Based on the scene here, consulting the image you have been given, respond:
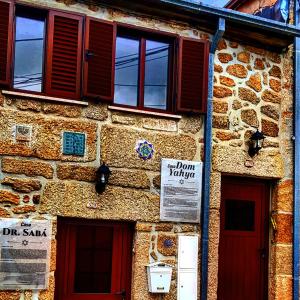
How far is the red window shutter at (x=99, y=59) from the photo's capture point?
6957 millimetres

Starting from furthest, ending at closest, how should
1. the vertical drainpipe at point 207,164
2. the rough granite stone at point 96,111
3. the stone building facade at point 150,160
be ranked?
the vertical drainpipe at point 207,164 → the rough granite stone at point 96,111 → the stone building facade at point 150,160

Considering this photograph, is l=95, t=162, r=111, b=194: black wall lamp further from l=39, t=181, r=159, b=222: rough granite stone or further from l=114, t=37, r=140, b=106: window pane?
l=114, t=37, r=140, b=106: window pane

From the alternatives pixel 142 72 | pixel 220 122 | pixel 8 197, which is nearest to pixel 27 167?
pixel 8 197

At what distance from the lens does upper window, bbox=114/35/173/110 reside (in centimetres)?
732

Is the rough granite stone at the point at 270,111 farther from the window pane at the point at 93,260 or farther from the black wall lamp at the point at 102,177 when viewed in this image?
the window pane at the point at 93,260

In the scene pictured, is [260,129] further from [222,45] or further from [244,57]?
[222,45]

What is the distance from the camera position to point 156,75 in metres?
7.50

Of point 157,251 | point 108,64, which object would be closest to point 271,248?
point 157,251

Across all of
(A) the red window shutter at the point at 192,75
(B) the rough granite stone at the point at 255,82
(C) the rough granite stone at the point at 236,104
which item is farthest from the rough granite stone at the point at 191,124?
(B) the rough granite stone at the point at 255,82

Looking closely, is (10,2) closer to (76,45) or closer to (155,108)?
(76,45)

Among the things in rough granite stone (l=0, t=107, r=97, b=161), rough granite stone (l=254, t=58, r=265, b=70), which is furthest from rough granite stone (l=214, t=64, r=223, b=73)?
rough granite stone (l=0, t=107, r=97, b=161)

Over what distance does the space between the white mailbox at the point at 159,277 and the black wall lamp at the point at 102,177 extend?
105 centimetres

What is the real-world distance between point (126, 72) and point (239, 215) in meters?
2.29

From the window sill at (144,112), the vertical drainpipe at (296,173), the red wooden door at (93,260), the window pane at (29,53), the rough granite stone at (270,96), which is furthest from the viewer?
the rough granite stone at (270,96)
